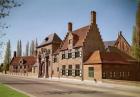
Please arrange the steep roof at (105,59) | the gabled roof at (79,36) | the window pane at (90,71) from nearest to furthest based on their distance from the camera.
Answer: the steep roof at (105,59) → the window pane at (90,71) → the gabled roof at (79,36)

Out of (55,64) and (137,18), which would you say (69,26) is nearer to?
(55,64)

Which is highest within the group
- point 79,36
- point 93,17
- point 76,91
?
point 93,17

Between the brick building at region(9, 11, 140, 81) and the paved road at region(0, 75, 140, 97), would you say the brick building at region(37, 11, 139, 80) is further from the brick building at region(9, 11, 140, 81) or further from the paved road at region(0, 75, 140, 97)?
the paved road at region(0, 75, 140, 97)

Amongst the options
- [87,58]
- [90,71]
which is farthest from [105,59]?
[87,58]

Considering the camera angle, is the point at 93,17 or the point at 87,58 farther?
the point at 93,17

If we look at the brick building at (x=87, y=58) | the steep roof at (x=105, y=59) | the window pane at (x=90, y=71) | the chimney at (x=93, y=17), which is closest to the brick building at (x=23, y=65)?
the brick building at (x=87, y=58)

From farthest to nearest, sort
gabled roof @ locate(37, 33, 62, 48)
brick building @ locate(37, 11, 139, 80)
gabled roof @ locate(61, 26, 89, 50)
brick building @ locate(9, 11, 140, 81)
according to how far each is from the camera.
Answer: gabled roof @ locate(37, 33, 62, 48), gabled roof @ locate(61, 26, 89, 50), brick building @ locate(9, 11, 140, 81), brick building @ locate(37, 11, 139, 80)

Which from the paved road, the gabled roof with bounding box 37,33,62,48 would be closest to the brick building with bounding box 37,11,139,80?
the gabled roof with bounding box 37,33,62,48

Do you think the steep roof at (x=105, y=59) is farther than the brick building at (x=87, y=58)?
No

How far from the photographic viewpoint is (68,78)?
5256 cm

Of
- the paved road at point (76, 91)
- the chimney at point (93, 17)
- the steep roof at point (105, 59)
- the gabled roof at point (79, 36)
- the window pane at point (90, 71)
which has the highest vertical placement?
the chimney at point (93, 17)

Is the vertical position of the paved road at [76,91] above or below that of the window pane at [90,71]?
below

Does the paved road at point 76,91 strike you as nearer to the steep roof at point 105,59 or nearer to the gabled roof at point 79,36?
the steep roof at point 105,59

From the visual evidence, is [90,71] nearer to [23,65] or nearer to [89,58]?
[89,58]
